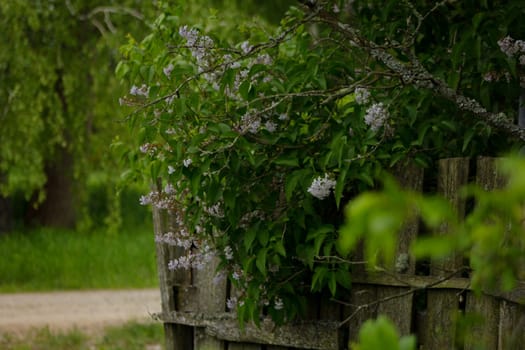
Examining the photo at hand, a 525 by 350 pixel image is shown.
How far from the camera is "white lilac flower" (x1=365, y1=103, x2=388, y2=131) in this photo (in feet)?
10.5

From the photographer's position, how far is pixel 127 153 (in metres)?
4.38

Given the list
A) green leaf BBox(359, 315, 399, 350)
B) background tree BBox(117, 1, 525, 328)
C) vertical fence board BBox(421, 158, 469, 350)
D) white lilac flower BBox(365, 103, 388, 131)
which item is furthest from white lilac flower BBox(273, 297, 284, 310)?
green leaf BBox(359, 315, 399, 350)

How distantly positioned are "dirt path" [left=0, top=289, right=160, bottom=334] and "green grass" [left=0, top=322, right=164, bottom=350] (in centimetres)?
20

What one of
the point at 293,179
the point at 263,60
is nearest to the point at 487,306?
the point at 293,179

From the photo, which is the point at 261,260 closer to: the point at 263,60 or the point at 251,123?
the point at 251,123

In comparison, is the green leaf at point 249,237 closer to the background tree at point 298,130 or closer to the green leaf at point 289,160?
the background tree at point 298,130

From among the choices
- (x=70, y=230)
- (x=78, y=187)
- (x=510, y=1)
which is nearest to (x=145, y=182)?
(x=510, y=1)

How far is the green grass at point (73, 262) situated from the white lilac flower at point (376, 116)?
261 inches

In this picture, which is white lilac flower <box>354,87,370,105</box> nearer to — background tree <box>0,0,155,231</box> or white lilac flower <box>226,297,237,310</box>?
white lilac flower <box>226,297,237,310</box>

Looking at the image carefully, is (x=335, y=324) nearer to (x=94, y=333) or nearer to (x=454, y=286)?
(x=454, y=286)

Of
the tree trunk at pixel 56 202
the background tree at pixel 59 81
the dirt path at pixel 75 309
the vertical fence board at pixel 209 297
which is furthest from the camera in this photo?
the tree trunk at pixel 56 202

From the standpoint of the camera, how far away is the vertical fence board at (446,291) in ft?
10.6

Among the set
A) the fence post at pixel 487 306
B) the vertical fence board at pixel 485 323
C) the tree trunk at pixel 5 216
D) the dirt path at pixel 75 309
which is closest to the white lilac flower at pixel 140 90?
the fence post at pixel 487 306

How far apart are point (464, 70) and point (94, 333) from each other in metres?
4.51
